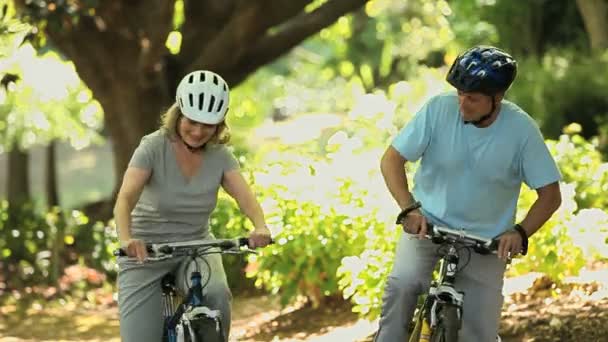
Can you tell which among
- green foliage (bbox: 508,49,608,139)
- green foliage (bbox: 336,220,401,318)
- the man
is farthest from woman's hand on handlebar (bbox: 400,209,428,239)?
green foliage (bbox: 508,49,608,139)

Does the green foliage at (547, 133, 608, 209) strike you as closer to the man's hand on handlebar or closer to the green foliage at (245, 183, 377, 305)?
the green foliage at (245, 183, 377, 305)

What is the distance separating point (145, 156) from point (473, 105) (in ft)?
4.77

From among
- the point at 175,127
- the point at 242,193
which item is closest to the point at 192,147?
the point at 175,127

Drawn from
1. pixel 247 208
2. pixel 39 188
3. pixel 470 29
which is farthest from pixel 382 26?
pixel 247 208

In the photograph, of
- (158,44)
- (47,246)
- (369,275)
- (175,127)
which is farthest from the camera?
(47,246)

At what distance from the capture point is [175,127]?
19.9ft

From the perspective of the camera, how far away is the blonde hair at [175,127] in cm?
605

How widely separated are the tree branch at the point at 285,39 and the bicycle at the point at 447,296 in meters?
6.81

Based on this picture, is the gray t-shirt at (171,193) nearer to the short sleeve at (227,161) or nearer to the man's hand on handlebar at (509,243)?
the short sleeve at (227,161)

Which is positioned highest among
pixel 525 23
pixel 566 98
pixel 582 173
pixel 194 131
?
pixel 525 23

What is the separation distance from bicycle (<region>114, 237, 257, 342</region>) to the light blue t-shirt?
87 centimetres

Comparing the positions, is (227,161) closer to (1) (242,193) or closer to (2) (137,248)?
(1) (242,193)

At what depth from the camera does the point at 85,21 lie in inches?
487

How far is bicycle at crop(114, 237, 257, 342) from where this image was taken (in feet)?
18.8
